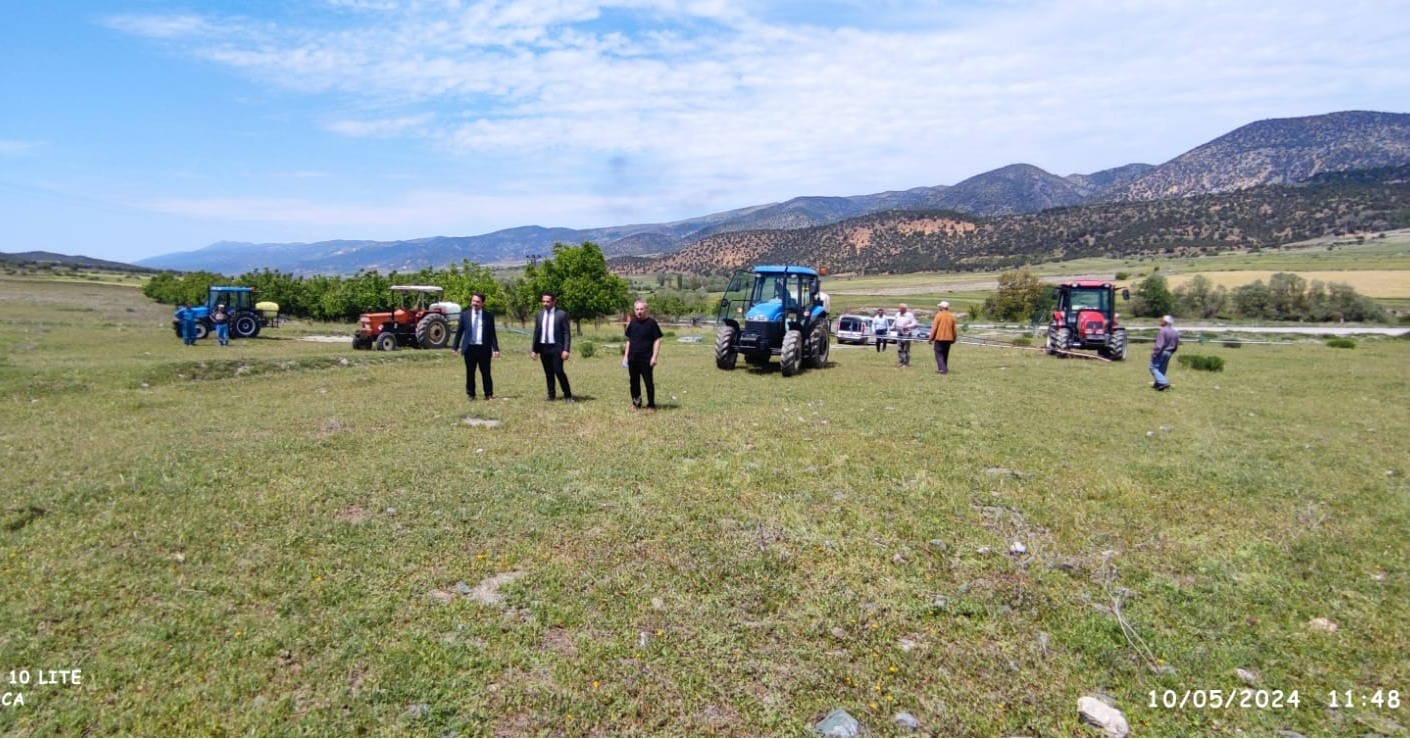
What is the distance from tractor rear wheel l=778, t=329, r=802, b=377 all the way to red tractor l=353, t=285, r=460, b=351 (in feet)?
45.8

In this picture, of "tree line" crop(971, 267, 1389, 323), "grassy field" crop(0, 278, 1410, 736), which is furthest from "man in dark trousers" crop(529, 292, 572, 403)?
"tree line" crop(971, 267, 1389, 323)

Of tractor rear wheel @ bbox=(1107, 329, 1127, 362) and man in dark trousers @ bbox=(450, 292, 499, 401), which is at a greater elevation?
man in dark trousers @ bbox=(450, 292, 499, 401)

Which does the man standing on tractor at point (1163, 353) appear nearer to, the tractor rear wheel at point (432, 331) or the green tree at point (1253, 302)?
the tractor rear wheel at point (432, 331)

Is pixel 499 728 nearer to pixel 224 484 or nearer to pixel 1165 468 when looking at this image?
pixel 224 484

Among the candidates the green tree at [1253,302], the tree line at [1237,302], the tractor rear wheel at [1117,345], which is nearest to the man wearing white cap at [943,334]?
the tractor rear wheel at [1117,345]

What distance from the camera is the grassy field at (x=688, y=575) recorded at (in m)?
3.62

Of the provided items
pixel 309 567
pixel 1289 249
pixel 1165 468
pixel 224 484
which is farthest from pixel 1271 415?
pixel 1289 249

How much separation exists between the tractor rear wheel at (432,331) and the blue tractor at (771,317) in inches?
492

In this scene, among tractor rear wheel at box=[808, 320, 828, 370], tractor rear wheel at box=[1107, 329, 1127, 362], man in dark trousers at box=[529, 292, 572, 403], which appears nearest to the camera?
man in dark trousers at box=[529, 292, 572, 403]

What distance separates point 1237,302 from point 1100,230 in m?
63.6

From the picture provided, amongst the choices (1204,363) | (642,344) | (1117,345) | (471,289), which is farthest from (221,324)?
(1204,363)

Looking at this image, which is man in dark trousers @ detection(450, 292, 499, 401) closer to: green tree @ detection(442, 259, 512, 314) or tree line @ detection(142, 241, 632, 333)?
tree line @ detection(142, 241, 632, 333)

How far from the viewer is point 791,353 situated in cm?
1612

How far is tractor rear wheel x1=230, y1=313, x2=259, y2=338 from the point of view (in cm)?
2812
